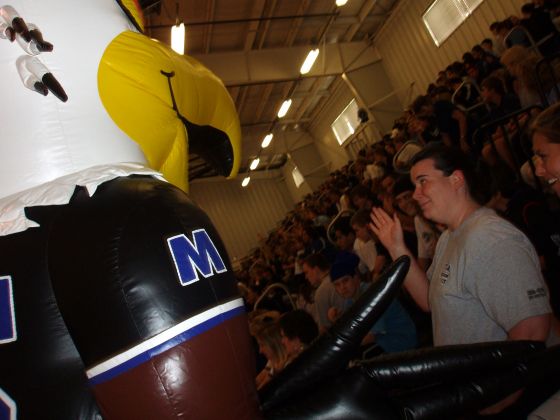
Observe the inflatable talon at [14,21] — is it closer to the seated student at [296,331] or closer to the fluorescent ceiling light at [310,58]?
the seated student at [296,331]

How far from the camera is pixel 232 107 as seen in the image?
1.45 m

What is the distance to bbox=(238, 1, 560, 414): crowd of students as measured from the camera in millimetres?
1666

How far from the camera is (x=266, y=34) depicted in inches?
436

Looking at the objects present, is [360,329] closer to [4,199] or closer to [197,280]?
[197,280]

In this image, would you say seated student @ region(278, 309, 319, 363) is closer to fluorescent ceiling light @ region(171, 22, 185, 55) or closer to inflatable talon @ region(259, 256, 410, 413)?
inflatable talon @ region(259, 256, 410, 413)

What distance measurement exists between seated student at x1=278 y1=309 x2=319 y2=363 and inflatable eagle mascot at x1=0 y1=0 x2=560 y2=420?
97.4 inches

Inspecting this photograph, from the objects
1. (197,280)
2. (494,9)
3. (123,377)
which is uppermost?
(494,9)

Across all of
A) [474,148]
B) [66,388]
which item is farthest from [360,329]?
[474,148]

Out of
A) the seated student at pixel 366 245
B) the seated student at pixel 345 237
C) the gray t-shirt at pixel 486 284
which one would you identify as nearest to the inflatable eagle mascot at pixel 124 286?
the gray t-shirt at pixel 486 284

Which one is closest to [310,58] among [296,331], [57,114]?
[296,331]

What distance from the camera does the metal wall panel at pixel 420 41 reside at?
31.1 feet

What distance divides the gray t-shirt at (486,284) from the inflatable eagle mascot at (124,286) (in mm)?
573

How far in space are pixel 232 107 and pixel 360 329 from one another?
0.80 meters

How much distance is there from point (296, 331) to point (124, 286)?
9.29 feet
